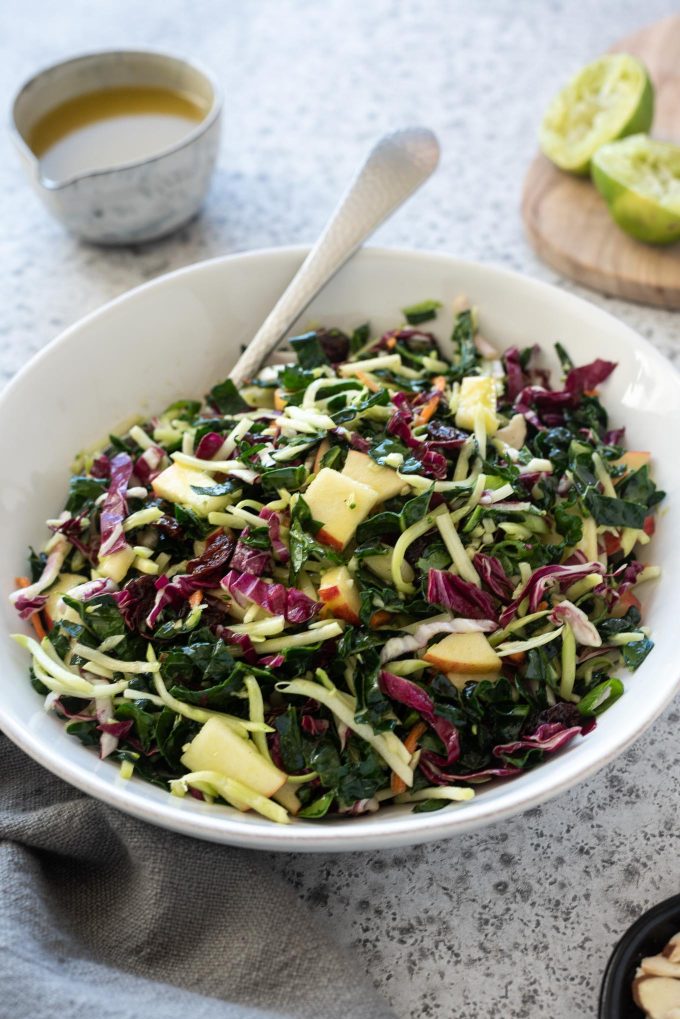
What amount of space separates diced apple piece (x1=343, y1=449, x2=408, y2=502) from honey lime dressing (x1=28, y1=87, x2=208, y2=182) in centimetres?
214

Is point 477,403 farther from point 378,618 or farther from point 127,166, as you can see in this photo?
point 127,166

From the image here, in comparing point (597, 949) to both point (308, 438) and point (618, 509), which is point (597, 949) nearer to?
point (618, 509)

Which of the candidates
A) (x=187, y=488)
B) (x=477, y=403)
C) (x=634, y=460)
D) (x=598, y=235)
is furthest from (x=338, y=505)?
(x=598, y=235)

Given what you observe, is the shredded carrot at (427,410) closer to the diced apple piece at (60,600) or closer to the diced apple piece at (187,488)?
the diced apple piece at (187,488)

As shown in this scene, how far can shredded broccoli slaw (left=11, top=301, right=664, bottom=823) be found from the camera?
221cm

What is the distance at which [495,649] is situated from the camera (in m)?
2.33

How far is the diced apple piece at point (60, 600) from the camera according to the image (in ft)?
8.07

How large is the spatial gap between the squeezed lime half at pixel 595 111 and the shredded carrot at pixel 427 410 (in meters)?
1.84

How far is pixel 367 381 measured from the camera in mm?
2881

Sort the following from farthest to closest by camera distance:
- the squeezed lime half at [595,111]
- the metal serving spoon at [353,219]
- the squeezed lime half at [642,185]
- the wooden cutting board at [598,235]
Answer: the squeezed lime half at [595,111], the wooden cutting board at [598,235], the squeezed lime half at [642,185], the metal serving spoon at [353,219]

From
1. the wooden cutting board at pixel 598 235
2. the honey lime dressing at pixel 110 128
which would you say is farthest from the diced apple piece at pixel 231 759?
the honey lime dressing at pixel 110 128

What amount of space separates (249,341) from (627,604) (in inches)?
61.9

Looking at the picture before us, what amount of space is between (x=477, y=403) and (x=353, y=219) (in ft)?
2.99

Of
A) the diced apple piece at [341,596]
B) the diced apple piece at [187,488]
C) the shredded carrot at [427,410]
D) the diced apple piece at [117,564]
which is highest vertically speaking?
the shredded carrot at [427,410]
